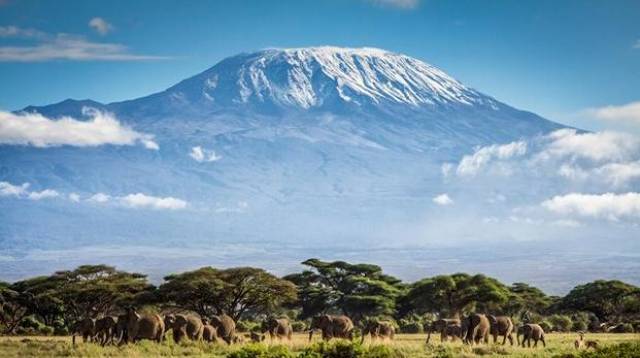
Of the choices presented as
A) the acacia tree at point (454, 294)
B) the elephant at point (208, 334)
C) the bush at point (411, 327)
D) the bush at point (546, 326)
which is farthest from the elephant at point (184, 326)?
the bush at point (546, 326)

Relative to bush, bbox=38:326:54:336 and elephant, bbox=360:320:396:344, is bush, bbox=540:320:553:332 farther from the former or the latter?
bush, bbox=38:326:54:336

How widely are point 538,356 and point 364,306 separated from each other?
30.4 m

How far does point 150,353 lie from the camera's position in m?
28.7

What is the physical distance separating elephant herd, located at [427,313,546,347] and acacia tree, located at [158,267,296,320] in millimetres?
12985

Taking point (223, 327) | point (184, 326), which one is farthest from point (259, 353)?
point (223, 327)

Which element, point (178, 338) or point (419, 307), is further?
point (419, 307)

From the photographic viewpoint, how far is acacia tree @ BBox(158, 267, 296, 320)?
47719 millimetres

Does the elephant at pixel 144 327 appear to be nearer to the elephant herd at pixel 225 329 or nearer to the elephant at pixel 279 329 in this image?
the elephant herd at pixel 225 329

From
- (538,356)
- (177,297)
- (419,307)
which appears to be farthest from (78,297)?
(538,356)

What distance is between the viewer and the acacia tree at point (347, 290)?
2315 inches

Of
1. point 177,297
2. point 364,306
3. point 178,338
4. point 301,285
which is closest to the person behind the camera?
point 178,338

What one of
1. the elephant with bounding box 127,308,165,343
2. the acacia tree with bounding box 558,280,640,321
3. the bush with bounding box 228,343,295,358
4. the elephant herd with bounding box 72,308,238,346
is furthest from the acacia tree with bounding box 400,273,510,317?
the bush with bounding box 228,343,295,358

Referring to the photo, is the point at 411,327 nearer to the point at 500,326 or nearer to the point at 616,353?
the point at 500,326

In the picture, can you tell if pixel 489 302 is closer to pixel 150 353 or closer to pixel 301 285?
pixel 301 285
